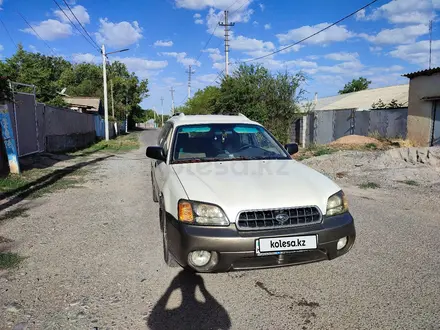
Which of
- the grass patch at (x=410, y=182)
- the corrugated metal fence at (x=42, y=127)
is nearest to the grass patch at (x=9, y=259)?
the corrugated metal fence at (x=42, y=127)

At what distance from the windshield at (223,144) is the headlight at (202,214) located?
3.89 feet

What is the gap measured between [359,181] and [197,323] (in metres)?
7.48

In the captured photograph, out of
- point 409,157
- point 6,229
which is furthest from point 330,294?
point 409,157

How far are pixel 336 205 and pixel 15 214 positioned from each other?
199 inches

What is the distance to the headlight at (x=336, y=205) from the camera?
2.98m

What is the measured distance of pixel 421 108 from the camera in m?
14.9

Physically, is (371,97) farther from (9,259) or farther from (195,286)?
(9,259)

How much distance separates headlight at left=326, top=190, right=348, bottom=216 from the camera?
117 inches

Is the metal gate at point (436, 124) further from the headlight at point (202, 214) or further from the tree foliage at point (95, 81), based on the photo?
the tree foliage at point (95, 81)

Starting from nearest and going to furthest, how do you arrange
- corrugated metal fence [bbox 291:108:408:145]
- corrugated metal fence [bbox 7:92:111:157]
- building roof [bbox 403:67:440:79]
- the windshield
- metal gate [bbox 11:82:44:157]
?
the windshield
metal gate [bbox 11:82:44:157]
corrugated metal fence [bbox 7:92:111:157]
building roof [bbox 403:67:440:79]
corrugated metal fence [bbox 291:108:408:145]

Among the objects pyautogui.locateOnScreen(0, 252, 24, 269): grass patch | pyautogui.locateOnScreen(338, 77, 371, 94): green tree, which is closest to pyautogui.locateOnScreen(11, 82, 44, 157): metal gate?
pyautogui.locateOnScreen(0, 252, 24, 269): grass patch

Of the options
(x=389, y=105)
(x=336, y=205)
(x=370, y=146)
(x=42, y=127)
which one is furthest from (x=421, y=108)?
(x=42, y=127)

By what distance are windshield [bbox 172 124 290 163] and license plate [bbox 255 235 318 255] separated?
4.93 ft

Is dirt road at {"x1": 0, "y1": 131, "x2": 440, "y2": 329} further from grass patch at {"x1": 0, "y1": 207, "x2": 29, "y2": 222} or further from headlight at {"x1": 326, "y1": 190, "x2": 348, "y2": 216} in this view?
headlight at {"x1": 326, "y1": 190, "x2": 348, "y2": 216}
